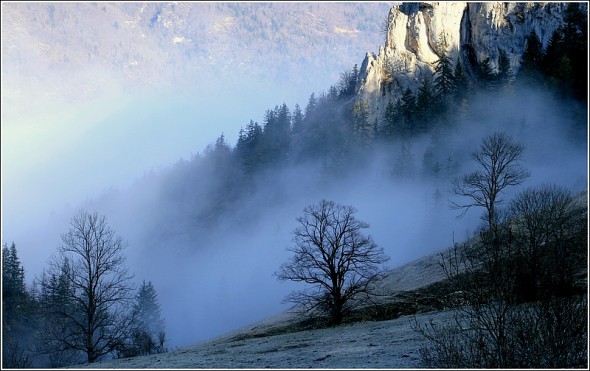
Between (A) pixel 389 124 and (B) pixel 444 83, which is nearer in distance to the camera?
(B) pixel 444 83

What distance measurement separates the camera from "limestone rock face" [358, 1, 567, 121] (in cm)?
11062

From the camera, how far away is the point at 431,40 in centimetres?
12006

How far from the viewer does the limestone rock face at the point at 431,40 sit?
363ft

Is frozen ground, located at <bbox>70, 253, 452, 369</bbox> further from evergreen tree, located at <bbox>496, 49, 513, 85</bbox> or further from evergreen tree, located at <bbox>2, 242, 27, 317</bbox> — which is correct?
evergreen tree, located at <bbox>496, 49, 513, 85</bbox>

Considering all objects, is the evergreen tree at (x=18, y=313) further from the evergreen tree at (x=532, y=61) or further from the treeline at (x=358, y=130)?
the evergreen tree at (x=532, y=61)

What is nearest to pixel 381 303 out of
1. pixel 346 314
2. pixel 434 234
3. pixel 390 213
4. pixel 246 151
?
pixel 346 314

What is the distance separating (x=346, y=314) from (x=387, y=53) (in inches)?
3693

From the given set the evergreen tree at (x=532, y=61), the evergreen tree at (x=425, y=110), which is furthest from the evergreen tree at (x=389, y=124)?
the evergreen tree at (x=532, y=61)

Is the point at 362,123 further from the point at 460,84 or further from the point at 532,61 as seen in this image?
the point at 532,61

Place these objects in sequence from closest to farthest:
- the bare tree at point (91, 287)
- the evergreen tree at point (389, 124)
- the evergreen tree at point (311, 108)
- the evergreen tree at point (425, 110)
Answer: the bare tree at point (91, 287) < the evergreen tree at point (425, 110) < the evergreen tree at point (389, 124) < the evergreen tree at point (311, 108)

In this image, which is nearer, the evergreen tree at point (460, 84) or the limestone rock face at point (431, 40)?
the evergreen tree at point (460, 84)

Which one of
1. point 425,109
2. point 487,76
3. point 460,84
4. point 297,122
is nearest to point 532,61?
point 487,76

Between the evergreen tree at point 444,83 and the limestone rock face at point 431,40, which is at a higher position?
the limestone rock face at point 431,40

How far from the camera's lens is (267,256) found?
100 meters
